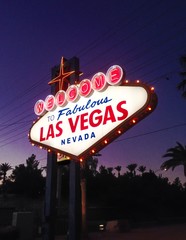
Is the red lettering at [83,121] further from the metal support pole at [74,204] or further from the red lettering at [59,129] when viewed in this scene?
the metal support pole at [74,204]

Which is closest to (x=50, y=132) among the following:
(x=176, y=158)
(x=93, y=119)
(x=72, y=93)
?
(x=72, y=93)

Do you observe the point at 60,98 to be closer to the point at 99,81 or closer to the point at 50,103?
the point at 50,103

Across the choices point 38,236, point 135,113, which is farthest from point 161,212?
point 135,113

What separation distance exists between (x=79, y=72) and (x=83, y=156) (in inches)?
152

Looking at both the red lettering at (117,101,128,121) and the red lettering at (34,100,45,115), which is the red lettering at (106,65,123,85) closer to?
the red lettering at (117,101,128,121)

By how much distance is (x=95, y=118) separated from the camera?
11844 mm

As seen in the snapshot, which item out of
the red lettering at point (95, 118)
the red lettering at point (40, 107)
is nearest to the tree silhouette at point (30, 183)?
the red lettering at point (40, 107)

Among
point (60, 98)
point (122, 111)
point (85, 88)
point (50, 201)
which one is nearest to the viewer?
point (122, 111)

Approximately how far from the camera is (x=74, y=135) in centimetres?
1243

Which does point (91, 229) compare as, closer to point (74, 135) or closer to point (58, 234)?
point (58, 234)

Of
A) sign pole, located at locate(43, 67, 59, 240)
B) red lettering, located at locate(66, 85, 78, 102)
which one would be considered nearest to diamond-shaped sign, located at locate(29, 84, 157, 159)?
red lettering, located at locate(66, 85, 78, 102)

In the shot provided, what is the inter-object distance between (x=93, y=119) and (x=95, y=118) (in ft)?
0.32

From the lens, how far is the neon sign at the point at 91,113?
1060cm

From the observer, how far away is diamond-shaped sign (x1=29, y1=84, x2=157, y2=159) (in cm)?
1050
